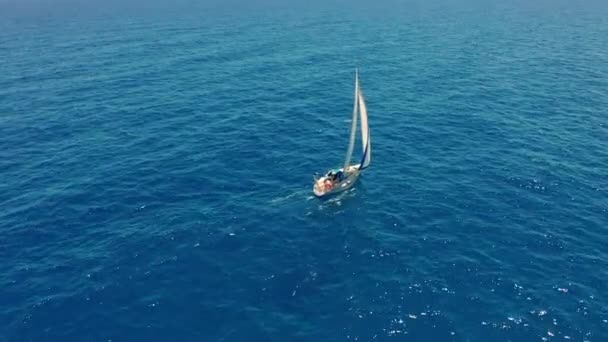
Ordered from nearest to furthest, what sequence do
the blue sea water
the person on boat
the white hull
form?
the blue sea water
the white hull
the person on boat

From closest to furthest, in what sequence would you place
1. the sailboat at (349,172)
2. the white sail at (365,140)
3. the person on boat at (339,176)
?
the sailboat at (349,172) < the person on boat at (339,176) < the white sail at (365,140)

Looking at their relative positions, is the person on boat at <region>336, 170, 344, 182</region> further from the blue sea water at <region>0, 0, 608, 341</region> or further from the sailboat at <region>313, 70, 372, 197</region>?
the blue sea water at <region>0, 0, 608, 341</region>

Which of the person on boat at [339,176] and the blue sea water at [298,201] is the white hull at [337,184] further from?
the blue sea water at [298,201]

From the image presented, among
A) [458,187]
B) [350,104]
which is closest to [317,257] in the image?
[458,187]

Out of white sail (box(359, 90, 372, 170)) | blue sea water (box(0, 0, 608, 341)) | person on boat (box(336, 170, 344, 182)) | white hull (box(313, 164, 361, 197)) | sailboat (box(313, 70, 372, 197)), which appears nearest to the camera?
blue sea water (box(0, 0, 608, 341))

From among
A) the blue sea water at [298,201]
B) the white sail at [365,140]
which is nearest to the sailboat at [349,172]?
the white sail at [365,140]

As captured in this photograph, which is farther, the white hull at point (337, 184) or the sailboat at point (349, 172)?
the sailboat at point (349, 172)

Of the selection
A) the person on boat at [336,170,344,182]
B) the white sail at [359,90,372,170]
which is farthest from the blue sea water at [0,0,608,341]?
the white sail at [359,90,372,170]
